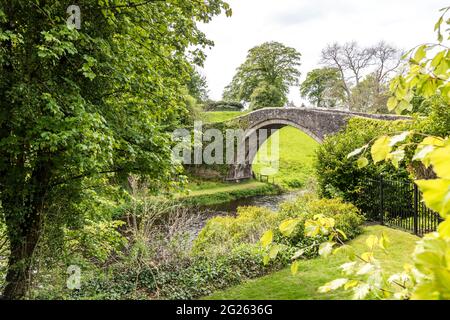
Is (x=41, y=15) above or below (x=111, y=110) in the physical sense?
above

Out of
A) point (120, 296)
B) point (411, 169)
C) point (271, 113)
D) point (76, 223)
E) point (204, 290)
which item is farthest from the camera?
point (271, 113)

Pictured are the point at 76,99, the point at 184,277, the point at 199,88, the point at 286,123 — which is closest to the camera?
the point at 76,99

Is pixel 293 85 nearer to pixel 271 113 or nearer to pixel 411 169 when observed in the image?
pixel 271 113

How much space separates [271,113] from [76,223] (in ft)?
62.9

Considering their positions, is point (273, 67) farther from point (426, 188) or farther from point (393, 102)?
point (426, 188)

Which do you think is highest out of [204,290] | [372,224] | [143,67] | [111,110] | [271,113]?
[271,113]

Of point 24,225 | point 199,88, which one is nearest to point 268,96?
point 199,88

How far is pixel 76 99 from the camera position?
3727mm

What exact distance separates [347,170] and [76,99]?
9269 millimetres

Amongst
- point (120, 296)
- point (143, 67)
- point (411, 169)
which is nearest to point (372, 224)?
point (411, 169)

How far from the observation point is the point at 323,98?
37438 millimetres

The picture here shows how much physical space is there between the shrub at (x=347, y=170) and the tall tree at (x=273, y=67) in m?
25.9

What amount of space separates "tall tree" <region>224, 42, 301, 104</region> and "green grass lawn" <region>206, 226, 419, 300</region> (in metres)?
31.1

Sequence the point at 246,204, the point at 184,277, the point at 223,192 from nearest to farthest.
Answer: the point at 184,277, the point at 246,204, the point at 223,192
